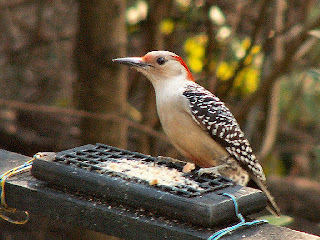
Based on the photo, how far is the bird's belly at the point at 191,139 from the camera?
3.78 metres

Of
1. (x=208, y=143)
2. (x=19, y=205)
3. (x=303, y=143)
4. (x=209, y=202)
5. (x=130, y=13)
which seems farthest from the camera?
(x=303, y=143)

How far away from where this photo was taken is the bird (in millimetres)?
3801

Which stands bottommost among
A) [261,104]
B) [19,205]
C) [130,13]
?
[261,104]

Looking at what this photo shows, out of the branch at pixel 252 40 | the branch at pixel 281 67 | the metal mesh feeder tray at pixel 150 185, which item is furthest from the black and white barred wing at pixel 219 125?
the branch at pixel 252 40

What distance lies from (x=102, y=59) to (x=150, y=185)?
109 inches

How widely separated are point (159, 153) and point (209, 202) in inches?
166

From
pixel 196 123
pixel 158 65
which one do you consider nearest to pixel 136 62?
pixel 158 65

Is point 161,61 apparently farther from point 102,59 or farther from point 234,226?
point 234,226

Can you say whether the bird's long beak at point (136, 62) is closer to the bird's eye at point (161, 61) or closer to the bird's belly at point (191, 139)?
the bird's eye at point (161, 61)

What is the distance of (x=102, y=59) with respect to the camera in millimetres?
5059

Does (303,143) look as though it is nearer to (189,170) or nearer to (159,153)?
(159,153)

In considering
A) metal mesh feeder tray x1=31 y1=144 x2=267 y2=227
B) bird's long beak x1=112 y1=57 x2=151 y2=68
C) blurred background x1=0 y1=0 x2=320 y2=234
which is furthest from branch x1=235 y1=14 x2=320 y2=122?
metal mesh feeder tray x1=31 y1=144 x2=267 y2=227

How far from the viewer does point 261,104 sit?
6.68m

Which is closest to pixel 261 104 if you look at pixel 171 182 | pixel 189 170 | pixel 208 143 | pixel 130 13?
pixel 130 13
